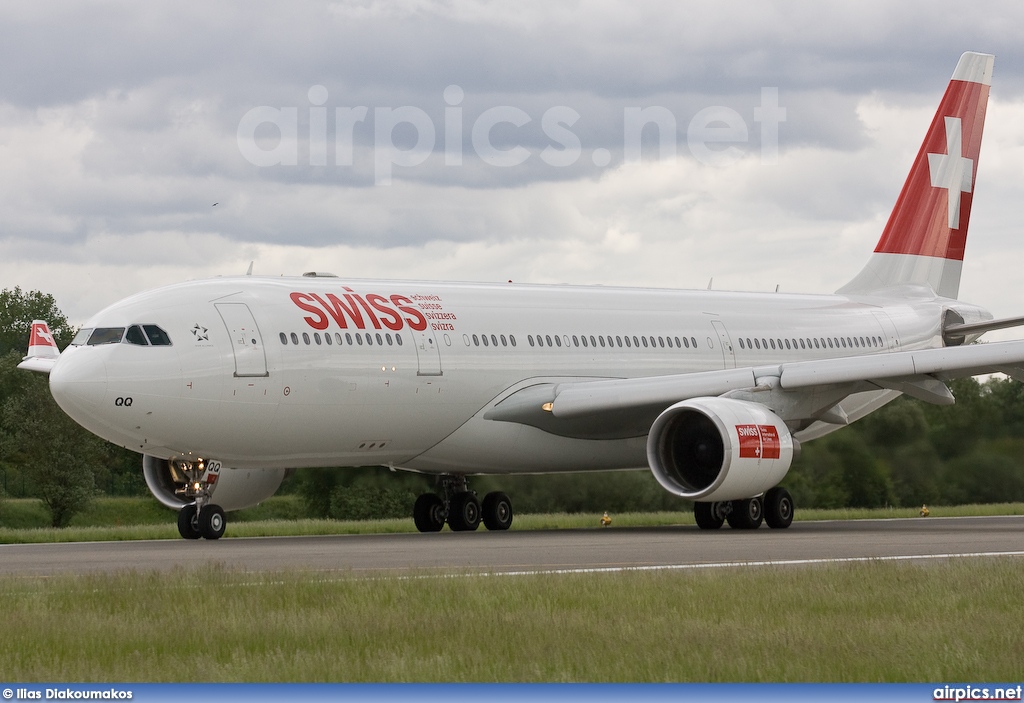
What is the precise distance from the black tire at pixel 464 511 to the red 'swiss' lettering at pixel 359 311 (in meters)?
3.19

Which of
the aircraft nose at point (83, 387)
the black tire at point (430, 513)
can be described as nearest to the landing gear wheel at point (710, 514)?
the black tire at point (430, 513)

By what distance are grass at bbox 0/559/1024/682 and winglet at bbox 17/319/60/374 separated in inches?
367

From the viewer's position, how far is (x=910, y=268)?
30.8m

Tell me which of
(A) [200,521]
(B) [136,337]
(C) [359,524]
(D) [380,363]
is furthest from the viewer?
(C) [359,524]

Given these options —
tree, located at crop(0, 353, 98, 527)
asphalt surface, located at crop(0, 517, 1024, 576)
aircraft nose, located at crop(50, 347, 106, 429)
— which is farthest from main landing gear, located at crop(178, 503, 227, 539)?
tree, located at crop(0, 353, 98, 527)

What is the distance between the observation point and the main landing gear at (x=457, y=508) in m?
23.8

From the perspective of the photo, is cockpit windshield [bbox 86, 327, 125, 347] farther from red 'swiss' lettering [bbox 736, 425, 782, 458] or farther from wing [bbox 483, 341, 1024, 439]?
red 'swiss' lettering [bbox 736, 425, 782, 458]

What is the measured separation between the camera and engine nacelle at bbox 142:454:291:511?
72.7 ft

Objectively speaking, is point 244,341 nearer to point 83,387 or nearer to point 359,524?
point 83,387

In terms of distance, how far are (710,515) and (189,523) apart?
7274 mm

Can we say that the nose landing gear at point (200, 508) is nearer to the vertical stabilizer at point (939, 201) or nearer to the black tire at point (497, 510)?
the black tire at point (497, 510)

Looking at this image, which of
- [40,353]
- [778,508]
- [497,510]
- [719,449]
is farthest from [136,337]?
[778,508]

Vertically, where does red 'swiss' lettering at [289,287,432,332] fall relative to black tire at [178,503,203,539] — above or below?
above

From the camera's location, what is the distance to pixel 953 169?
31.0 m
